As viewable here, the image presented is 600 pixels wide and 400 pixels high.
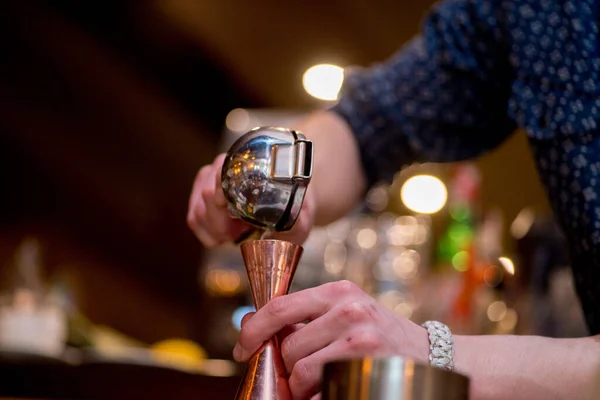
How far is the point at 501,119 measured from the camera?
107cm

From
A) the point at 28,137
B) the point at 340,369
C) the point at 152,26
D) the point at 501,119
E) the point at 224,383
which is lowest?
the point at 340,369

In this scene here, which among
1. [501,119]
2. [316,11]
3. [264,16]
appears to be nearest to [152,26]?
[264,16]

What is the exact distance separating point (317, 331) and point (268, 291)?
0.05 m

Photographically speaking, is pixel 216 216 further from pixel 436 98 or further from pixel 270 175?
pixel 436 98

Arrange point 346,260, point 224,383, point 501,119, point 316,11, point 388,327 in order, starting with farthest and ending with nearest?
point 316,11, point 346,260, point 224,383, point 501,119, point 388,327

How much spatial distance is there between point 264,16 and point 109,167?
2.79 ft

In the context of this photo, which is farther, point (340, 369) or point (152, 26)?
point (152, 26)

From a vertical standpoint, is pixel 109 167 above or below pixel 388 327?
above

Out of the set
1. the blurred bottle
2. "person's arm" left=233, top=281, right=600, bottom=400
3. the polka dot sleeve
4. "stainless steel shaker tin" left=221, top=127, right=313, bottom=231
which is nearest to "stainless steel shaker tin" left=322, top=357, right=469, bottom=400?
"person's arm" left=233, top=281, right=600, bottom=400

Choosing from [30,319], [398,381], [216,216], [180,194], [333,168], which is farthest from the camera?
[180,194]

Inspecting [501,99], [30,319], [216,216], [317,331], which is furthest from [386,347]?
[30,319]

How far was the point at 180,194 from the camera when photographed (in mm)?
3652

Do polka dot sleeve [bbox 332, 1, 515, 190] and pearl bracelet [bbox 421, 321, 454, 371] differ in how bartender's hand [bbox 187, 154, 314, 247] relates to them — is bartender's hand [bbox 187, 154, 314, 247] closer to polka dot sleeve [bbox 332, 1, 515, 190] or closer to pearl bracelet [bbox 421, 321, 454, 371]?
pearl bracelet [bbox 421, 321, 454, 371]

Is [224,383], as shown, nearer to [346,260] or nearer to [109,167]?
[346,260]
